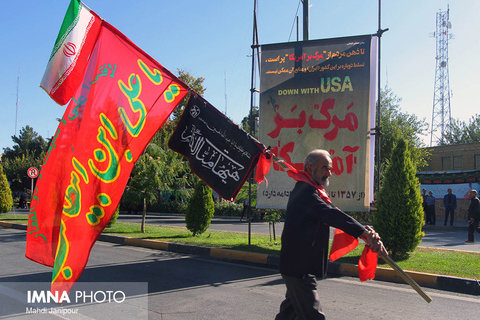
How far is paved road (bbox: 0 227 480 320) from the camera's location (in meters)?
5.04

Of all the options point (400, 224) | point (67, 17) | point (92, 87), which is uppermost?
point (67, 17)

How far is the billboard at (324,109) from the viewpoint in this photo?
9.39m

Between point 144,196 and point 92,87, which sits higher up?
point 92,87

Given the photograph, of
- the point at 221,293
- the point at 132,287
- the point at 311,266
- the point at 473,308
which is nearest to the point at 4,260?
the point at 132,287

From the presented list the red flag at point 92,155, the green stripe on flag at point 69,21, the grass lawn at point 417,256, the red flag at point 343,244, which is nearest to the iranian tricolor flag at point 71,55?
the green stripe on flag at point 69,21

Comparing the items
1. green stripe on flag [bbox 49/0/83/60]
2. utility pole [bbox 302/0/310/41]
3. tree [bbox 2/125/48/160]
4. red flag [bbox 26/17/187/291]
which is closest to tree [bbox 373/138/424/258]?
utility pole [bbox 302/0/310/41]

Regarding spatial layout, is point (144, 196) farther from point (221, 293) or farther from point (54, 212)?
point (54, 212)

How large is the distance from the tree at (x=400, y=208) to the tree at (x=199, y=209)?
5.35 metres

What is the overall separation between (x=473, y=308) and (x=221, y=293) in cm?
345

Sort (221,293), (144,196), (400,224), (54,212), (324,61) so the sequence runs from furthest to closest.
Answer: (144,196) → (324,61) → (400,224) → (221,293) → (54,212)

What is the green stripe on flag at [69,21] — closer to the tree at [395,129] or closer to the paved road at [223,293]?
the paved road at [223,293]

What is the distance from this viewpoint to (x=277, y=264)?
339 inches

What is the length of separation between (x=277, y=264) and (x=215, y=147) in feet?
16.6

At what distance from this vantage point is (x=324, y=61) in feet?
32.1
